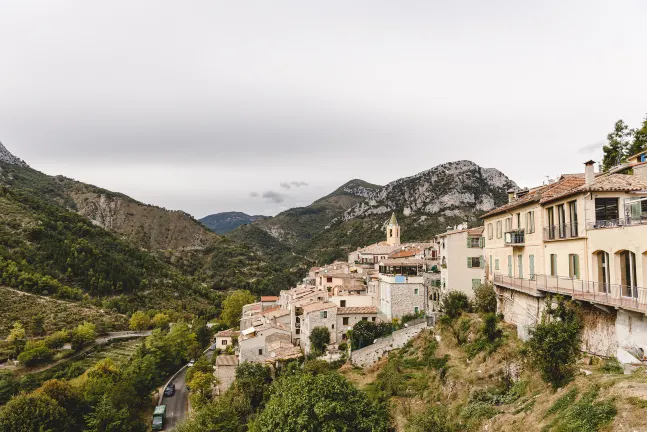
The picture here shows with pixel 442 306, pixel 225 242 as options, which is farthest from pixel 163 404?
pixel 225 242

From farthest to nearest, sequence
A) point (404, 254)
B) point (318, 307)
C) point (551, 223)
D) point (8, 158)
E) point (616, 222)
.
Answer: point (8, 158), point (404, 254), point (318, 307), point (551, 223), point (616, 222)

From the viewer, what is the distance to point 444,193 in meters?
146

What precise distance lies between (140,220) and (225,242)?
3668 cm

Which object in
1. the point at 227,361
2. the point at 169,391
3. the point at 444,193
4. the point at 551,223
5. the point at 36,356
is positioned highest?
the point at 444,193

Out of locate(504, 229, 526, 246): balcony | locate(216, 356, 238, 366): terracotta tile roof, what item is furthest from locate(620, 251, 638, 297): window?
locate(216, 356, 238, 366): terracotta tile roof

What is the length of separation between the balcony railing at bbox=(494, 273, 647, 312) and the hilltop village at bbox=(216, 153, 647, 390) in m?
0.04

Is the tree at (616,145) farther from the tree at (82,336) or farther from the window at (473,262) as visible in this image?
the tree at (82,336)

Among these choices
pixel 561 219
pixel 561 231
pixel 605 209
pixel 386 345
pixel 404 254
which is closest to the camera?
pixel 605 209

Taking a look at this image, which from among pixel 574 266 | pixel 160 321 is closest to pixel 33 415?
pixel 160 321

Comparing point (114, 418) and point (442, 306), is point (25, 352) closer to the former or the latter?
point (114, 418)

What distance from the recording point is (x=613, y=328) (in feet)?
51.2

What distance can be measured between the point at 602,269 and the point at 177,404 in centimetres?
4744

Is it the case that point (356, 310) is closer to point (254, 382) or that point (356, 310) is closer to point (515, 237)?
point (254, 382)

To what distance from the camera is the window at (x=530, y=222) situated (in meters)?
22.8
